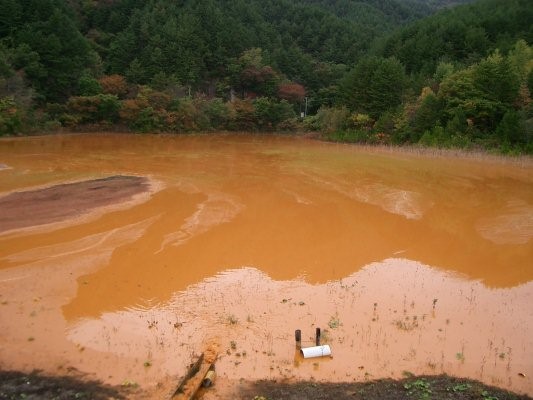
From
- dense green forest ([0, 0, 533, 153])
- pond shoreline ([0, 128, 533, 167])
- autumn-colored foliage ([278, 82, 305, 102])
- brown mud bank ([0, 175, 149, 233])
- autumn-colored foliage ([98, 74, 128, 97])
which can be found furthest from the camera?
autumn-colored foliage ([278, 82, 305, 102])

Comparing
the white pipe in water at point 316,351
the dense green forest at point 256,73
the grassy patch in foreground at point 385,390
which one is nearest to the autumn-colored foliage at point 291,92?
the dense green forest at point 256,73

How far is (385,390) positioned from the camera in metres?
6.13

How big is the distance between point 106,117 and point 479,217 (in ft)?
114

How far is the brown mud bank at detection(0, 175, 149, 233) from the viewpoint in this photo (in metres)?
13.2

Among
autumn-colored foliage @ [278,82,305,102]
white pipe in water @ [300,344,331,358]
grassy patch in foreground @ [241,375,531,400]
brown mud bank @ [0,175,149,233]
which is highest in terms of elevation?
autumn-colored foliage @ [278,82,305,102]

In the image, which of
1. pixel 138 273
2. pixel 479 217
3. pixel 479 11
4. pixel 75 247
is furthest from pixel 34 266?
pixel 479 11

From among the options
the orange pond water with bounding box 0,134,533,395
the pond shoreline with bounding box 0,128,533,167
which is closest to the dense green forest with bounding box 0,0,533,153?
the pond shoreline with bounding box 0,128,533,167

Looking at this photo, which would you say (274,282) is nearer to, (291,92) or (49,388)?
(49,388)

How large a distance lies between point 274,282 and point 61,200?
856 centimetres

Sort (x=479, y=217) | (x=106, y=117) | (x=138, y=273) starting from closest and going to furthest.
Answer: (x=138, y=273), (x=479, y=217), (x=106, y=117)

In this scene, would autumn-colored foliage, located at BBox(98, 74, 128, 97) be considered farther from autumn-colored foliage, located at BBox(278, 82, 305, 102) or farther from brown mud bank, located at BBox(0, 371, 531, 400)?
brown mud bank, located at BBox(0, 371, 531, 400)

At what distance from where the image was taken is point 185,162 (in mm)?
25469

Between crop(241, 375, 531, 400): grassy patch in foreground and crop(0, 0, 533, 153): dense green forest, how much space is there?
25.4 meters

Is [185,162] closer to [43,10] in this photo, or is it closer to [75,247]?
[75,247]
